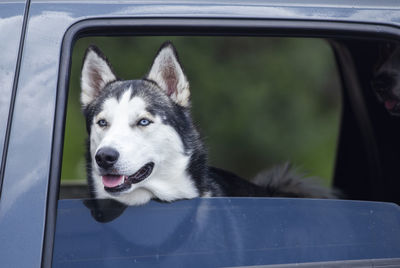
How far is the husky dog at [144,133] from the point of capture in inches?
77.6

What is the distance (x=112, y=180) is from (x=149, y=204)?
31cm

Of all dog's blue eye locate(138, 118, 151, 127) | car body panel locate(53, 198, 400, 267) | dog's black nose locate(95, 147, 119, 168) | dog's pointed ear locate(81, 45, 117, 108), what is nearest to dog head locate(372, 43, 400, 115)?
car body panel locate(53, 198, 400, 267)

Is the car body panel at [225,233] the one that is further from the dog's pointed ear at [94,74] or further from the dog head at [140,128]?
the dog's pointed ear at [94,74]

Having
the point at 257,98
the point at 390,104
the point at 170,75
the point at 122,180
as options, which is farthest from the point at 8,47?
the point at 257,98

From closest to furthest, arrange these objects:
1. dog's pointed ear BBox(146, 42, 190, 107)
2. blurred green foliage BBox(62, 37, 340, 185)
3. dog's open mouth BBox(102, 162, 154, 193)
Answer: dog's open mouth BBox(102, 162, 154, 193)
dog's pointed ear BBox(146, 42, 190, 107)
blurred green foliage BBox(62, 37, 340, 185)

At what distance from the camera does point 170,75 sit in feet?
7.34

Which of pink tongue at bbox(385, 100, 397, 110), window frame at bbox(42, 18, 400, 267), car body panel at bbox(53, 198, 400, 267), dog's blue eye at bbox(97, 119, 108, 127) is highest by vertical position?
window frame at bbox(42, 18, 400, 267)

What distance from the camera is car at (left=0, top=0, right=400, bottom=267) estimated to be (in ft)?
4.90

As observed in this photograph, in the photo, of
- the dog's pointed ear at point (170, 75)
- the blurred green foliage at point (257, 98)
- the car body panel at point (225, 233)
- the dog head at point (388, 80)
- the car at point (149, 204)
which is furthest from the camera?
the blurred green foliage at point (257, 98)

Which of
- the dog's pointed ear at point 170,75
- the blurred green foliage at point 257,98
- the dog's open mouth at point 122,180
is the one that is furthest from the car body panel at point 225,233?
the blurred green foliage at point 257,98

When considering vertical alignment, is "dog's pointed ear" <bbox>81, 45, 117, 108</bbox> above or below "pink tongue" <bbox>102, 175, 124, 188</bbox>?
above

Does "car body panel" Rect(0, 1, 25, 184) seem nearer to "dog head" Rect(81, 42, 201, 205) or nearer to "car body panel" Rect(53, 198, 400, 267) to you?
"car body panel" Rect(53, 198, 400, 267)

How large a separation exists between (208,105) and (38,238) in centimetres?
564

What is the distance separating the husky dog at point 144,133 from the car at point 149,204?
0.26m
